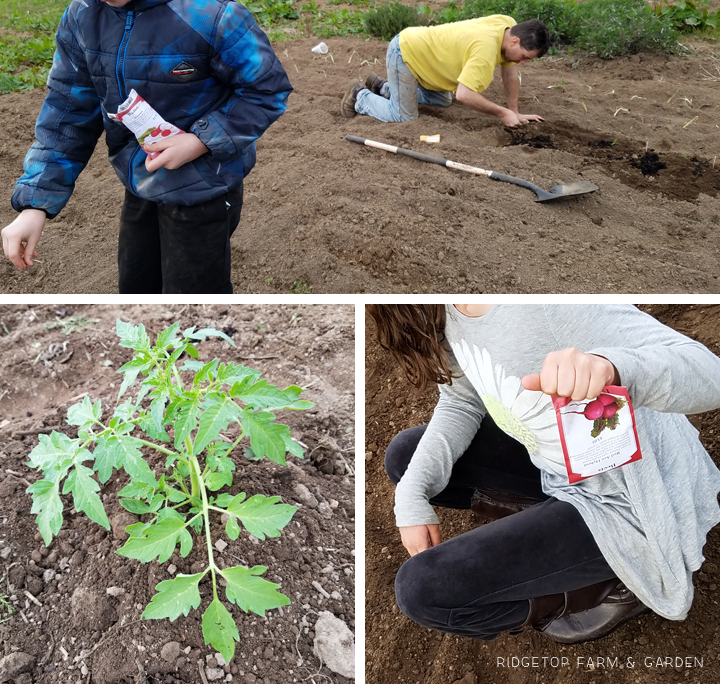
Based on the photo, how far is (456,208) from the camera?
3.21 metres

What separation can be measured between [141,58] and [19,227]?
0.61 meters

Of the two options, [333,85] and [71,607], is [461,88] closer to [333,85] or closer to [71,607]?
[333,85]

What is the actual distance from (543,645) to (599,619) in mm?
195

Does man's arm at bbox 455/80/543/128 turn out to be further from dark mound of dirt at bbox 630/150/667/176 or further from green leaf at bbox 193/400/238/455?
green leaf at bbox 193/400/238/455

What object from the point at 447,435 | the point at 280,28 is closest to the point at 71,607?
the point at 447,435

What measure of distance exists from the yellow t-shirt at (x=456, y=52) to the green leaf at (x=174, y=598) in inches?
147

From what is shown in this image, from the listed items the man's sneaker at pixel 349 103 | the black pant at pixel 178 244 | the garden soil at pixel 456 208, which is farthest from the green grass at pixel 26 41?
the black pant at pixel 178 244

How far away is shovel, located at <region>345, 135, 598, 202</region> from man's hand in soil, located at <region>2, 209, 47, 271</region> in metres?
2.28

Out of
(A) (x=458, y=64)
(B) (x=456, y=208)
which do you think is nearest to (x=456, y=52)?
(A) (x=458, y=64)

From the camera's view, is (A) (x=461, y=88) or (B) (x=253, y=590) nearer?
(B) (x=253, y=590)

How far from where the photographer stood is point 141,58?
1.64 metres

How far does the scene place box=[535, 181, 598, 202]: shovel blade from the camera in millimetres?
3303

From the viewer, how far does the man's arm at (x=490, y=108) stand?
4203 mm

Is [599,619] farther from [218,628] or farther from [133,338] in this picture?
[133,338]
